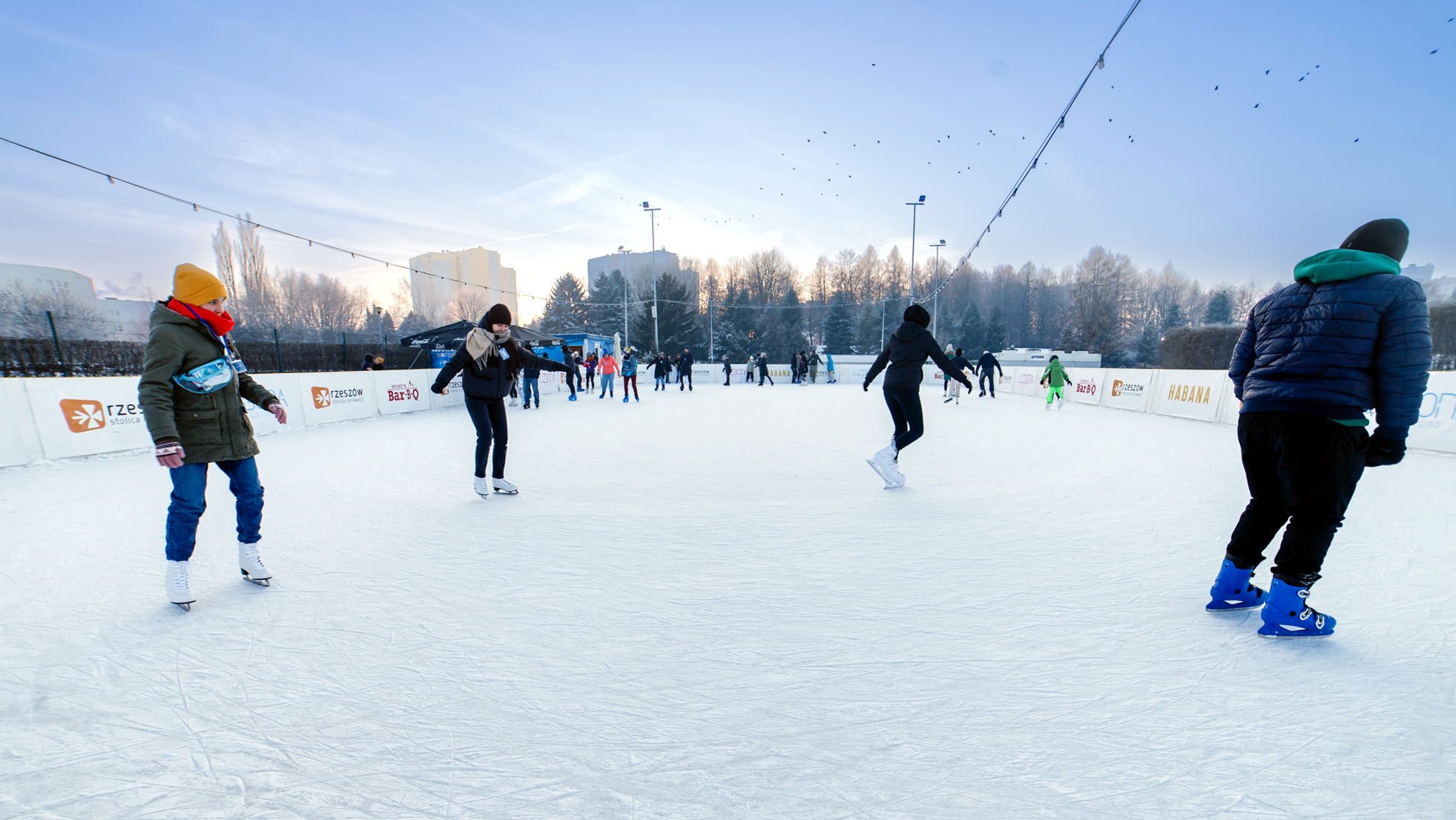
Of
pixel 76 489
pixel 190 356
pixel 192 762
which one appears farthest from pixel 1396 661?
pixel 76 489

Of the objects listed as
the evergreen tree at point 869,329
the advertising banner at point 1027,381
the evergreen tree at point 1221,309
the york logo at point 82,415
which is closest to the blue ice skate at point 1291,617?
the york logo at point 82,415

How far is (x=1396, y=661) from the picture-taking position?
1.98m

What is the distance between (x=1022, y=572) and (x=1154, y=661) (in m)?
0.87

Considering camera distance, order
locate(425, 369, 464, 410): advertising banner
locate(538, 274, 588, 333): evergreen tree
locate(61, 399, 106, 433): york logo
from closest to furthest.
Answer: locate(61, 399, 106, 433): york logo, locate(425, 369, 464, 410): advertising banner, locate(538, 274, 588, 333): evergreen tree

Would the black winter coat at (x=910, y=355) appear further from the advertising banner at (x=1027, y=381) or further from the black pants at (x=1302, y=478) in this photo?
the advertising banner at (x=1027, y=381)

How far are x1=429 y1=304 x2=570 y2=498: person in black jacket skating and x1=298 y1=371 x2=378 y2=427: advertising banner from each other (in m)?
6.84

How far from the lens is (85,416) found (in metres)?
6.40

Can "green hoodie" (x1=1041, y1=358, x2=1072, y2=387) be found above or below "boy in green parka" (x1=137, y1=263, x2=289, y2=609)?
below

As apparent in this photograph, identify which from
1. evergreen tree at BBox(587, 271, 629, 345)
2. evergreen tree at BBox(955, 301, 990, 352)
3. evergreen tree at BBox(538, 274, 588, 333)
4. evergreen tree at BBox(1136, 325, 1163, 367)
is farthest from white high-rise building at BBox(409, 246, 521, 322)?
evergreen tree at BBox(1136, 325, 1163, 367)

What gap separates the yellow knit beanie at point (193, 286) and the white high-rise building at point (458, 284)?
58.5m

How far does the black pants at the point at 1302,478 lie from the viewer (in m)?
1.98

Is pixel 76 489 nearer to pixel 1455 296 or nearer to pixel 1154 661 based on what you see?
pixel 1154 661

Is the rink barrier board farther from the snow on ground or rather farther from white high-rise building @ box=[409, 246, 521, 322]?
white high-rise building @ box=[409, 246, 521, 322]

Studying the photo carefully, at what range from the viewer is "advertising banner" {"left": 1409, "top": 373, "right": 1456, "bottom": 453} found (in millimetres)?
6379
